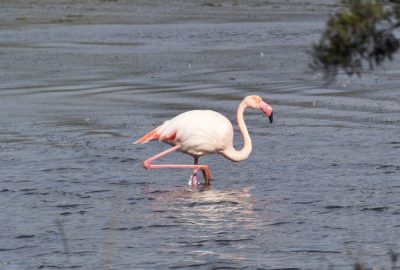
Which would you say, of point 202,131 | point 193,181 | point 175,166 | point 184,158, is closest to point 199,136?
point 202,131

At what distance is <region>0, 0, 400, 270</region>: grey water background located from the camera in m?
9.38

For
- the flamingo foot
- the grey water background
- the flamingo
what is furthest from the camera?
the flamingo

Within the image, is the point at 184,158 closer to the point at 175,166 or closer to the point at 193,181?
the point at 175,166

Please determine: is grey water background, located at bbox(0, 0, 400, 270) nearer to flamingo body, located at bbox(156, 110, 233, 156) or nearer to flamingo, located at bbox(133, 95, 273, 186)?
flamingo, located at bbox(133, 95, 273, 186)

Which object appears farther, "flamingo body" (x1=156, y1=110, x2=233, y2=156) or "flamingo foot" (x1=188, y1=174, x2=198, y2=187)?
"flamingo body" (x1=156, y1=110, x2=233, y2=156)

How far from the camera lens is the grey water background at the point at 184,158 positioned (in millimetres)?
9375

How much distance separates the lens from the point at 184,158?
14234 mm

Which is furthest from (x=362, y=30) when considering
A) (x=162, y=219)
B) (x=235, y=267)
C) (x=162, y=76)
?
(x=162, y=76)

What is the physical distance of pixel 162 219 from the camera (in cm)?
1044

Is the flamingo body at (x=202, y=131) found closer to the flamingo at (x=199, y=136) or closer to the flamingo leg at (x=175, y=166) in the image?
the flamingo at (x=199, y=136)

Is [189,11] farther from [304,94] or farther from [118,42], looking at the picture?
[304,94]

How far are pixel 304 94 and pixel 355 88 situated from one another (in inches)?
34.8

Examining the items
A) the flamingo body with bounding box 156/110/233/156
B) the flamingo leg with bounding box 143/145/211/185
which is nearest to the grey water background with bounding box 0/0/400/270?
the flamingo leg with bounding box 143/145/211/185

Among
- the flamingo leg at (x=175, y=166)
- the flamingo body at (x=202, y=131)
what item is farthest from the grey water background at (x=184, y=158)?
the flamingo body at (x=202, y=131)
